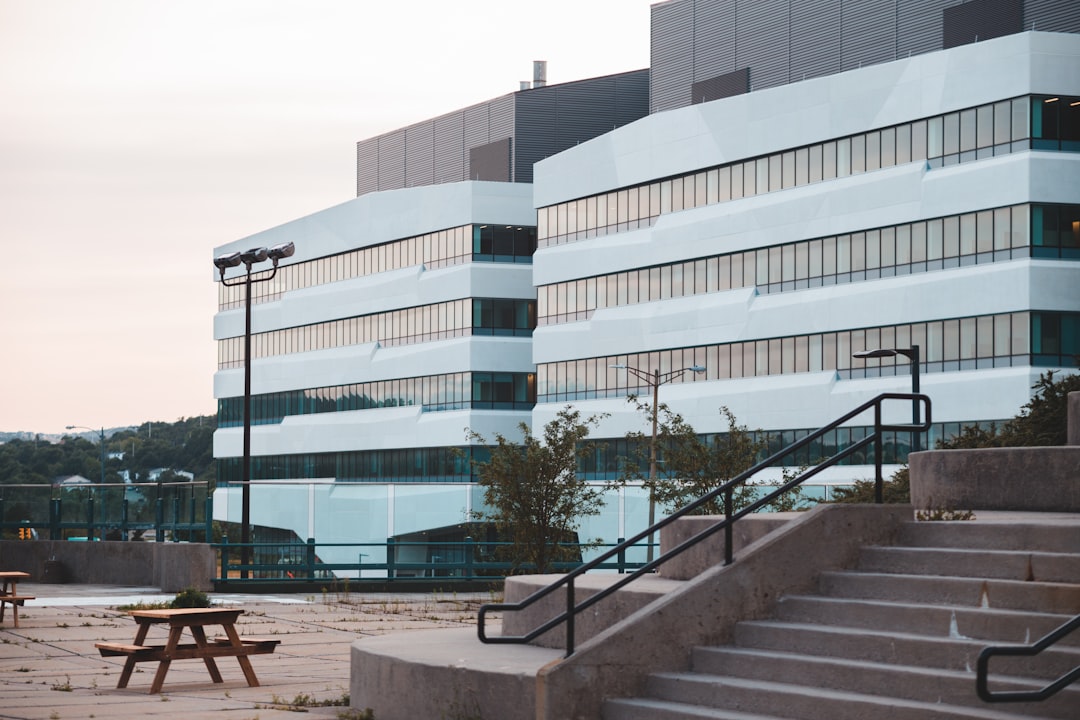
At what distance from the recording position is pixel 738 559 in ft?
37.8

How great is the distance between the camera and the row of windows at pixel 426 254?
84062mm

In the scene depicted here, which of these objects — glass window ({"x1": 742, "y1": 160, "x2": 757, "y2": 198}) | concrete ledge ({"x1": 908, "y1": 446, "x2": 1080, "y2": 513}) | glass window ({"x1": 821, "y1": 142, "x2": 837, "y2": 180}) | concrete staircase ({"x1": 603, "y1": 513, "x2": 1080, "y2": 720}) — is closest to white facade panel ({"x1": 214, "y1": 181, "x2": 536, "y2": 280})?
glass window ({"x1": 742, "y1": 160, "x2": 757, "y2": 198})

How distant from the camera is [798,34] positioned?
2815 inches

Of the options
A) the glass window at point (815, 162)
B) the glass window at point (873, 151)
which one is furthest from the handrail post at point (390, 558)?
the glass window at point (815, 162)

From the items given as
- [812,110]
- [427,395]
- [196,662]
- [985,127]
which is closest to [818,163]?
[812,110]

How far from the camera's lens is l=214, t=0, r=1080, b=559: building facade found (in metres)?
56.2

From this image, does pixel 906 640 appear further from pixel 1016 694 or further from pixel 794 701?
pixel 1016 694

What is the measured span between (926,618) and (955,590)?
0.45 m

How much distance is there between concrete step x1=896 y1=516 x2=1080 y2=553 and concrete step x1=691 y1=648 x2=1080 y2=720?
160cm

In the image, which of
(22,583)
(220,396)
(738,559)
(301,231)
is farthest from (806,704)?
(220,396)

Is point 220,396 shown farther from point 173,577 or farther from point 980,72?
point 173,577

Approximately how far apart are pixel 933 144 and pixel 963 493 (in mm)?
47257

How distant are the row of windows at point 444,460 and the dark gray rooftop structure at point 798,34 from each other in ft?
55.2

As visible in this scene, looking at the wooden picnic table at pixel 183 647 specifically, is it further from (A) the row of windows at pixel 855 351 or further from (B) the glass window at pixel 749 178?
(B) the glass window at pixel 749 178
